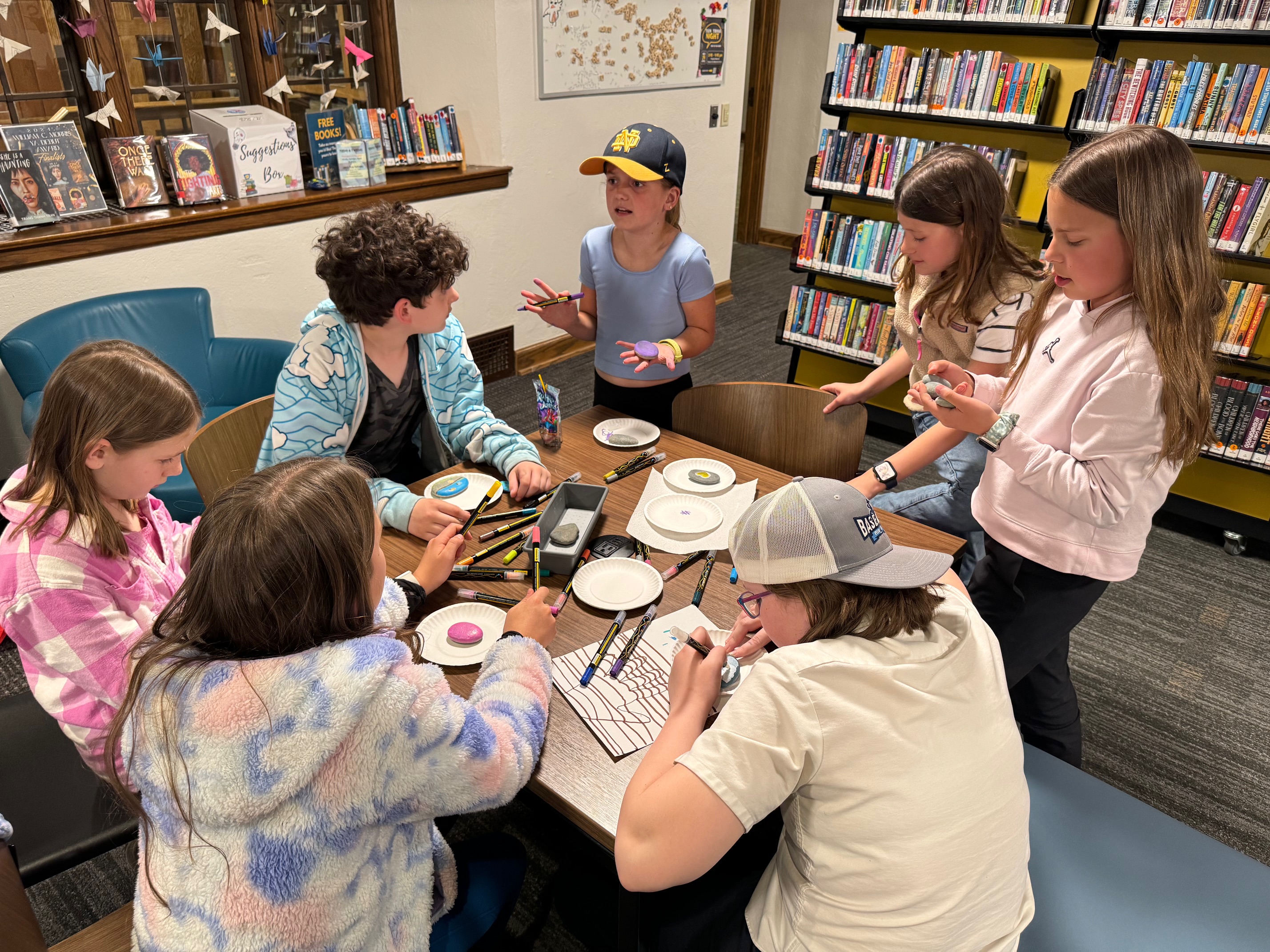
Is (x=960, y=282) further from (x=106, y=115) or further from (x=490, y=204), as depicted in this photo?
(x=106, y=115)

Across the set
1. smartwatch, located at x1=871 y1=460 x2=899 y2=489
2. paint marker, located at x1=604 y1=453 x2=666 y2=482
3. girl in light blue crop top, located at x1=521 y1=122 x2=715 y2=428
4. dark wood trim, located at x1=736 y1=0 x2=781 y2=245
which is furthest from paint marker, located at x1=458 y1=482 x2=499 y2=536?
dark wood trim, located at x1=736 y1=0 x2=781 y2=245

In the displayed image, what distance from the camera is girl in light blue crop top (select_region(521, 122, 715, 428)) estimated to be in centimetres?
219

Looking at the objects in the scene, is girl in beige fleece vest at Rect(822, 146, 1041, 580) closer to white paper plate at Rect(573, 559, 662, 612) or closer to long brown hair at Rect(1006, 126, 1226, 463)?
long brown hair at Rect(1006, 126, 1226, 463)

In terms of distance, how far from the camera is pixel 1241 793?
6.72 feet

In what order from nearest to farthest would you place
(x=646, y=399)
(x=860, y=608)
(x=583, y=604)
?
(x=860, y=608) < (x=583, y=604) < (x=646, y=399)

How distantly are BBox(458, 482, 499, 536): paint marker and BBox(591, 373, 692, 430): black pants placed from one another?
0.74 m

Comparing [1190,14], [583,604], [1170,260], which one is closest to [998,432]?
[1170,260]

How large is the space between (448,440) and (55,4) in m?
2.51

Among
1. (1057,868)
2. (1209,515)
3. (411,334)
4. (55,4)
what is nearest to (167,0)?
(55,4)

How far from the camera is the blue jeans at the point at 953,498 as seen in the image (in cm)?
207

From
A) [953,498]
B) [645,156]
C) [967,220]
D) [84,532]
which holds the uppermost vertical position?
[645,156]

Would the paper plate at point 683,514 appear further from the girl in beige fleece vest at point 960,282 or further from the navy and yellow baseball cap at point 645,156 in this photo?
the navy and yellow baseball cap at point 645,156

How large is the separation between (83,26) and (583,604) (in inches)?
123

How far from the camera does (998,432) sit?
4.66 ft
